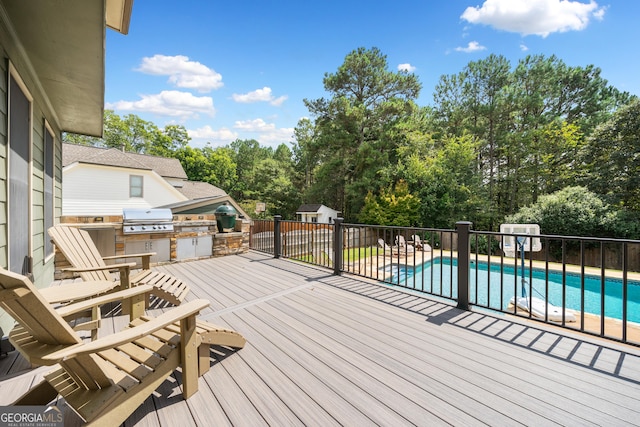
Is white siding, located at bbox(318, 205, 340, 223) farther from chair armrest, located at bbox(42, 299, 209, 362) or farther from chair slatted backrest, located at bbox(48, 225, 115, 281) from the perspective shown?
chair armrest, located at bbox(42, 299, 209, 362)

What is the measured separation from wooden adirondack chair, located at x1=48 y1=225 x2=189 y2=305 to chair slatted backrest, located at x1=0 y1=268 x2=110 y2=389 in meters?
1.41

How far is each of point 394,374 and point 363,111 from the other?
17.9 meters

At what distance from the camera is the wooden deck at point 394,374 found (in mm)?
1501

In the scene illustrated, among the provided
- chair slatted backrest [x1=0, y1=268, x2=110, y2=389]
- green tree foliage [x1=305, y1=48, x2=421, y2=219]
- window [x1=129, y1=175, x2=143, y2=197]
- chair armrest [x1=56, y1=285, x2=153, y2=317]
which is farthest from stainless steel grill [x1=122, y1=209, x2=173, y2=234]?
green tree foliage [x1=305, y1=48, x2=421, y2=219]

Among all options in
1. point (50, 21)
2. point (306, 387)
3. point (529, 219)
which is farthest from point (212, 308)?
point (529, 219)

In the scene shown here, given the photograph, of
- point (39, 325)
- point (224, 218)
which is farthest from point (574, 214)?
point (39, 325)

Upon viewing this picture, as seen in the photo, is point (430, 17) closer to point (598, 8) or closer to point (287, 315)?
point (598, 8)

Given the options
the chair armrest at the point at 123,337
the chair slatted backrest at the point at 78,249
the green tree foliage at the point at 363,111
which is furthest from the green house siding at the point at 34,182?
the green tree foliage at the point at 363,111

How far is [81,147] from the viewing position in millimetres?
13297

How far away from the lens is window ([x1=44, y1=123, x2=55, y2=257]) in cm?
380

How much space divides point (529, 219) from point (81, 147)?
21802 mm

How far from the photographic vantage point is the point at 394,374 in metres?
1.88

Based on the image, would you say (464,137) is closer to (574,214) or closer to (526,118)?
(526,118)

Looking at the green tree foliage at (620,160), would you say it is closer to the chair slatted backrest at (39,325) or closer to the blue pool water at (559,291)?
the blue pool water at (559,291)
